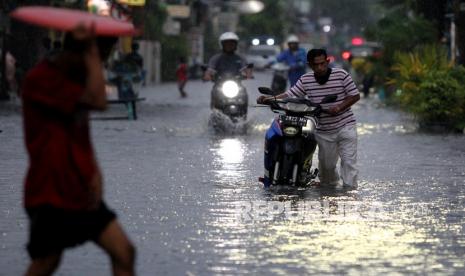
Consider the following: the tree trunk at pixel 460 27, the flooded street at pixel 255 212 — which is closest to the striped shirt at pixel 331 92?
the flooded street at pixel 255 212

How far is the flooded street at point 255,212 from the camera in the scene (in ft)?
30.0

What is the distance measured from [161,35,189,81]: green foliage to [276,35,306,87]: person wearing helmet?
38929 mm

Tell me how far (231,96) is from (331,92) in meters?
9.62

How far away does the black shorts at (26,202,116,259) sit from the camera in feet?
21.1

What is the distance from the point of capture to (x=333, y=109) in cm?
1366

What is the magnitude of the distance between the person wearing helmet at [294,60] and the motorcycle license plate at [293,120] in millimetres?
14988

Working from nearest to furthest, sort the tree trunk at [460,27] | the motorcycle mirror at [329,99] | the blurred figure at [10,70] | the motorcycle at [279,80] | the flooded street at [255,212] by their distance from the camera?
1. the flooded street at [255,212]
2. the motorcycle mirror at [329,99]
3. the tree trunk at [460,27]
4. the motorcycle at [279,80]
5. the blurred figure at [10,70]

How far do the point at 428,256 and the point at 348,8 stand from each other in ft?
515

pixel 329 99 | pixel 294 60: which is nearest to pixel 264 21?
pixel 294 60

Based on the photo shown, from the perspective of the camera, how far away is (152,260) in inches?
364

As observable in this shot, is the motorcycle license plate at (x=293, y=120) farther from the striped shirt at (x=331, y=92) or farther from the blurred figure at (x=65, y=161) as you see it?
the blurred figure at (x=65, y=161)

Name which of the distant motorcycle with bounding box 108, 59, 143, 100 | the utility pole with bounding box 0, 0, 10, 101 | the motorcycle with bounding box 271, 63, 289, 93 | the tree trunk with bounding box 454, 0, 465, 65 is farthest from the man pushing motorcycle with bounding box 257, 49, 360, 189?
the utility pole with bounding box 0, 0, 10, 101

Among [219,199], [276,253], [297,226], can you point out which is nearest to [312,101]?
[219,199]

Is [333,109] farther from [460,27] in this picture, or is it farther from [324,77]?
[460,27]
